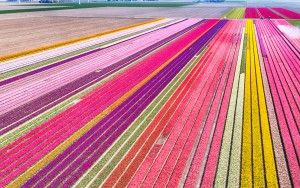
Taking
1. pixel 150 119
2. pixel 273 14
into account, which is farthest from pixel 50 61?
pixel 273 14

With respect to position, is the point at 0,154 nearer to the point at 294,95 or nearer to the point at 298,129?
the point at 298,129

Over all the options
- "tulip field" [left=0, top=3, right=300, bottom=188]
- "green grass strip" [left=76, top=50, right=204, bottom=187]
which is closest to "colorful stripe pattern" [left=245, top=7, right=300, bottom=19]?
"tulip field" [left=0, top=3, right=300, bottom=188]

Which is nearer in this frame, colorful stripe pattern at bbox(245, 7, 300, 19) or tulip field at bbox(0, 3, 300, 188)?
tulip field at bbox(0, 3, 300, 188)

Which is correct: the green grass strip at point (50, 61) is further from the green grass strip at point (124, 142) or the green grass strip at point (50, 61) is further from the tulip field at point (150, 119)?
the green grass strip at point (124, 142)

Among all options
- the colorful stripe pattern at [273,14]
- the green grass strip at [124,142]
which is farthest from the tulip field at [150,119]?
the colorful stripe pattern at [273,14]

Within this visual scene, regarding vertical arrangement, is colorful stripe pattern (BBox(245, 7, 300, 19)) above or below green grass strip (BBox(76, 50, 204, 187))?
above

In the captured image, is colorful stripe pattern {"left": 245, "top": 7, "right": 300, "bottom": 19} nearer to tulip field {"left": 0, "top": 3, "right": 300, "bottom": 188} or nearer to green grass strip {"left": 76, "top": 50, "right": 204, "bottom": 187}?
tulip field {"left": 0, "top": 3, "right": 300, "bottom": 188}

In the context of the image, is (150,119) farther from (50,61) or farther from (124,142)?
(50,61)
